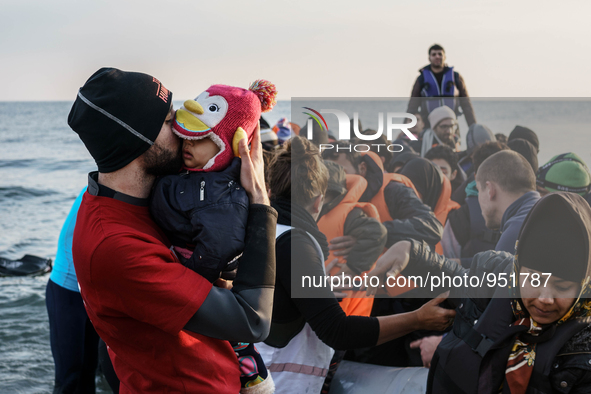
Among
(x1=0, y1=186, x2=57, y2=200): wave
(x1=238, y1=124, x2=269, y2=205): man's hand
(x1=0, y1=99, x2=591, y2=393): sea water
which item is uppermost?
(x1=238, y1=124, x2=269, y2=205): man's hand

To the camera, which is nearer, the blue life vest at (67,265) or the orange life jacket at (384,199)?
the orange life jacket at (384,199)

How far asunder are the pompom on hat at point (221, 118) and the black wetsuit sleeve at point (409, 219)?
1.18m

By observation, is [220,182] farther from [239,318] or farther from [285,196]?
[285,196]

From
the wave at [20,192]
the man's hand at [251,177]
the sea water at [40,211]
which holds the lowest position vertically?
the wave at [20,192]

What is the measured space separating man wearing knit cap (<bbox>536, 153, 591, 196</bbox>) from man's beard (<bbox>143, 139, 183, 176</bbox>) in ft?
6.46

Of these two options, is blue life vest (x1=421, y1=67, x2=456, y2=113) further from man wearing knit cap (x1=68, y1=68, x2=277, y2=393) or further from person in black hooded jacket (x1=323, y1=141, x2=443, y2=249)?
man wearing knit cap (x1=68, y1=68, x2=277, y2=393)

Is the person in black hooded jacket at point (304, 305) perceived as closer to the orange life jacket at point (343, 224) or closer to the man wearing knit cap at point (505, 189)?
the orange life jacket at point (343, 224)

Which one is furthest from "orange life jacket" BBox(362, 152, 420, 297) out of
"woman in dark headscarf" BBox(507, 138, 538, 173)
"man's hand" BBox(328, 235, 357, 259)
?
"woman in dark headscarf" BBox(507, 138, 538, 173)

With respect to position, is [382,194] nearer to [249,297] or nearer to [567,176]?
[567,176]

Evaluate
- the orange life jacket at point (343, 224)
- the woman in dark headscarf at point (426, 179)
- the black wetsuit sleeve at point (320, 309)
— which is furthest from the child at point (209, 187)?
the woman in dark headscarf at point (426, 179)

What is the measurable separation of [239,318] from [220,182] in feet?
1.46

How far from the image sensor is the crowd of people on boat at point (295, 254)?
1.46 metres

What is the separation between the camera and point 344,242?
2676 millimetres

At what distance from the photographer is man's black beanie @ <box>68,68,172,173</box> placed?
146 cm
